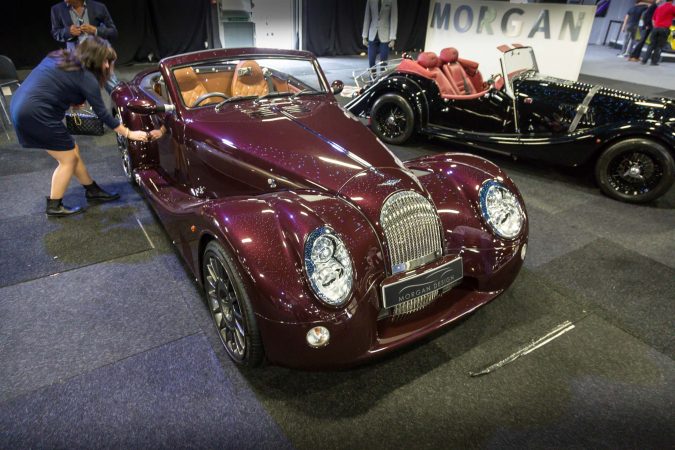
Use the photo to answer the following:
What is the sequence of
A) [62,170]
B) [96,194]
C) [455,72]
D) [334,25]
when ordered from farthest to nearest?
[334,25], [455,72], [96,194], [62,170]

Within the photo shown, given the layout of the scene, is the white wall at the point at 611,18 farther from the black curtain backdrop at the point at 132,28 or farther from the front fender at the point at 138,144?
the front fender at the point at 138,144

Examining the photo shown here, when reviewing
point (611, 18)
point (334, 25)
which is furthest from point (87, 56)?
point (611, 18)

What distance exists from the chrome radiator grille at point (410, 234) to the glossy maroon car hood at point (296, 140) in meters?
0.31

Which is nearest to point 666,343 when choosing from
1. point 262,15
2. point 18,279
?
point 18,279

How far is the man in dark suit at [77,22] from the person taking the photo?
5457 mm

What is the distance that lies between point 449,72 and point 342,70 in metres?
5.49

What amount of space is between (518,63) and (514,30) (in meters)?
3.57

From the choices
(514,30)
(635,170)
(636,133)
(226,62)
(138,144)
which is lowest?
(635,170)

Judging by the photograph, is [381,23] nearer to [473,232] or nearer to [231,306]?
[473,232]

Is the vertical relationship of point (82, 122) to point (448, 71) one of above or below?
below

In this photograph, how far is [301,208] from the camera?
6.77 ft

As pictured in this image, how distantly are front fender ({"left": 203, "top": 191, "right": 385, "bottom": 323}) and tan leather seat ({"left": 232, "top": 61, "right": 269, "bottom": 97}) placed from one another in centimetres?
181

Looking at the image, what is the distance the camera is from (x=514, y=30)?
7949 mm

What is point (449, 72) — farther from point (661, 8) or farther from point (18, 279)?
point (661, 8)
